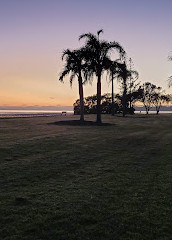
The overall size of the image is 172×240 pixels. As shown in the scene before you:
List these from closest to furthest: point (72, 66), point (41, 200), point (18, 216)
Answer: point (18, 216) < point (41, 200) < point (72, 66)

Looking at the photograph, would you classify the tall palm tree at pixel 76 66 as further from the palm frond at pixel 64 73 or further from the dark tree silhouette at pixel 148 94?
the dark tree silhouette at pixel 148 94

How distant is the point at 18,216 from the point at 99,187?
7.49 feet

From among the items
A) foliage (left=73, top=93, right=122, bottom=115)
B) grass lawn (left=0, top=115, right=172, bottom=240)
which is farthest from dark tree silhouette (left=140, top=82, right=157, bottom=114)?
grass lawn (left=0, top=115, right=172, bottom=240)

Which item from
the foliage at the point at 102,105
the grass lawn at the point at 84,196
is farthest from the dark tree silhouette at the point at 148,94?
the grass lawn at the point at 84,196

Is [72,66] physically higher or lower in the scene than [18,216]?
higher

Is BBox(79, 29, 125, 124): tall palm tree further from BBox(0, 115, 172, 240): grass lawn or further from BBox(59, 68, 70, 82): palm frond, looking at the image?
BBox(0, 115, 172, 240): grass lawn

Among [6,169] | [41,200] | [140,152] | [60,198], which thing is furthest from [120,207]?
[140,152]

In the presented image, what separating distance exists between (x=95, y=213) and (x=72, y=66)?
2537 cm

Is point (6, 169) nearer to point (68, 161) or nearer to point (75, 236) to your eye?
point (68, 161)

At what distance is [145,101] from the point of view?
81.2 m

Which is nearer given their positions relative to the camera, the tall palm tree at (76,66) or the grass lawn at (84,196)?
the grass lawn at (84,196)

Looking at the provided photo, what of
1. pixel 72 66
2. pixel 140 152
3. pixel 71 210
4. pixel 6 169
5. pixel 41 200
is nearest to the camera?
pixel 71 210

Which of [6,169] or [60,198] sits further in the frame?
[6,169]

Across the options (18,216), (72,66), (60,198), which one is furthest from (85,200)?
(72,66)
